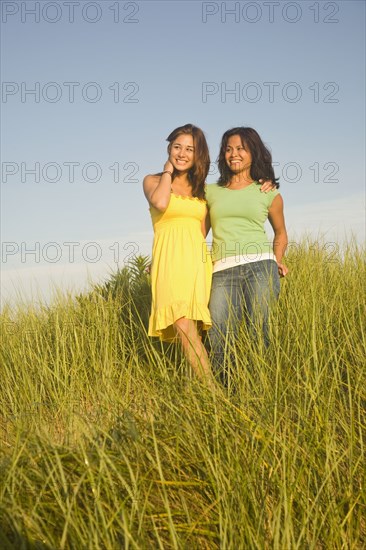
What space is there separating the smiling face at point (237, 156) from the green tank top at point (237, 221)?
0.16 meters

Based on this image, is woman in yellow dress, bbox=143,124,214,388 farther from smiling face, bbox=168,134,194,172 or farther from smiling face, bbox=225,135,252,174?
smiling face, bbox=225,135,252,174

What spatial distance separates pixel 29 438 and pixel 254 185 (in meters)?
2.43

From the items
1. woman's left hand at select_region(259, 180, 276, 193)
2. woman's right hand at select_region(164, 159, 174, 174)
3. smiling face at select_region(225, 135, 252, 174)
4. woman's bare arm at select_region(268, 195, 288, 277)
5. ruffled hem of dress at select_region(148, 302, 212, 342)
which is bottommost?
ruffled hem of dress at select_region(148, 302, 212, 342)

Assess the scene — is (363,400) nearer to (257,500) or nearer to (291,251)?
(257,500)

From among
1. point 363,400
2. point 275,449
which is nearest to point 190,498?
point 275,449

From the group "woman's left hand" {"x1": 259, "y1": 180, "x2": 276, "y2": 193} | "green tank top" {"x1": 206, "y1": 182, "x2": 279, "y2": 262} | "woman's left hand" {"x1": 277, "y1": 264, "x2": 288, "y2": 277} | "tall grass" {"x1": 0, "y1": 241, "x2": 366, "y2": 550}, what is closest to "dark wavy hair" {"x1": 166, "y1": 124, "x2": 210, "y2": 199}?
"green tank top" {"x1": 206, "y1": 182, "x2": 279, "y2": 262}

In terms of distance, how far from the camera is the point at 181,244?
3869mm

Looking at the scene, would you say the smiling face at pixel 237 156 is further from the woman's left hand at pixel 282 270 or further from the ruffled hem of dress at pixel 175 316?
the ruffled hem of dress at pixel 175 316

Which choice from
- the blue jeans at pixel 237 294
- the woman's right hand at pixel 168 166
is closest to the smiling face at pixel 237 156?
the woman's right hand at pixel 168 166

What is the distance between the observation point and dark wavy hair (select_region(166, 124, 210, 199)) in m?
4.03

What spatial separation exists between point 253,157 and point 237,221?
50cm

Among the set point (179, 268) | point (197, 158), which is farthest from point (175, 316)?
point (197, 158)

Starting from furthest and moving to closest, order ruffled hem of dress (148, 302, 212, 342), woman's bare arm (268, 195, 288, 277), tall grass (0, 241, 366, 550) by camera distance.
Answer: woman's bare arm (268, 195, 288, 277) → ruffled hem of dress (148, 302, 212, 342) → tall grass (0, 241, 366, 550)

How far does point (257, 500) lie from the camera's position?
2.24 m
